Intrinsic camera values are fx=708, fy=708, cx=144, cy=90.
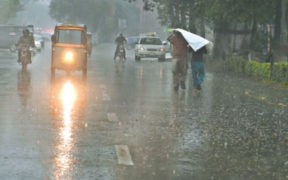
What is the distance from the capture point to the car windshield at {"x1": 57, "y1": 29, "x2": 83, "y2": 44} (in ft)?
84.2

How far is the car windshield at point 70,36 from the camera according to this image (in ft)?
84.2

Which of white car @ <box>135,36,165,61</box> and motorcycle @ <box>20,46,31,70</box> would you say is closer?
motorcycle @ <box>20,46,31,70</box>

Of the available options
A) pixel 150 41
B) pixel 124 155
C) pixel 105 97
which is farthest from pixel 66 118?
pixel 150 41

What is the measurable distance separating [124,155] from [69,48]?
54.3 ft

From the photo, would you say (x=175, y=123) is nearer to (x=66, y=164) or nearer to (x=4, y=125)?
(x=4, y=125)

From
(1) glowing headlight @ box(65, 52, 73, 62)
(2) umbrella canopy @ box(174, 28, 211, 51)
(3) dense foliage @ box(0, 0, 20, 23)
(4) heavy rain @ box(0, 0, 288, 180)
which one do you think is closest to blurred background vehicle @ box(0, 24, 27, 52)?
(4) heavy rain @ box(0, 0, 288, 180)

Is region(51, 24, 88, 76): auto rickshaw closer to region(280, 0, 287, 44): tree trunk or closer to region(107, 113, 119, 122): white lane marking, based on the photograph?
region(280, 0, 287, 44): tree trunk

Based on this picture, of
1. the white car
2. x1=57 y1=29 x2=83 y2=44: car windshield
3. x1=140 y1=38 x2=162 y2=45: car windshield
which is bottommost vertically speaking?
the white car

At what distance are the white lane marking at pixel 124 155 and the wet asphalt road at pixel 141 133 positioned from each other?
0.17 feet

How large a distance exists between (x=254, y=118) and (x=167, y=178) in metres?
6.48

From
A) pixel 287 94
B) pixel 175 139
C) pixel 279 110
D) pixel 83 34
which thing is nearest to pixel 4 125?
pixel 175 139

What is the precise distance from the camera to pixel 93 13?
379 ft

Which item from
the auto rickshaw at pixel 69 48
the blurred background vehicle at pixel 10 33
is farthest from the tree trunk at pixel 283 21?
the blurred background vehicle at pixel 10 33

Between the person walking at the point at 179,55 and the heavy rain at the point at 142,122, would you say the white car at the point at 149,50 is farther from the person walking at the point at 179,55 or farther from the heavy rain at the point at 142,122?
the person walking at the point at 179,55
